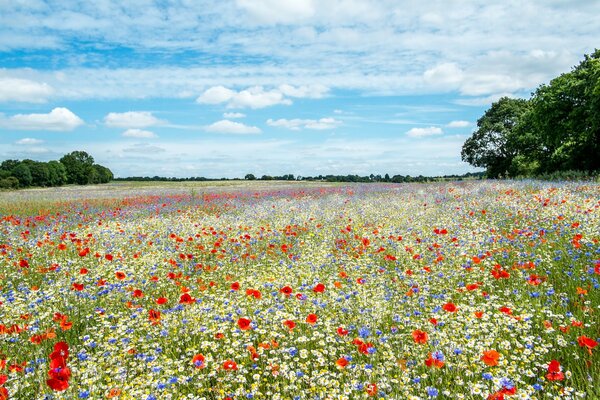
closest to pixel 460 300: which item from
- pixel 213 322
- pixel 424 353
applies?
pixel 424 353

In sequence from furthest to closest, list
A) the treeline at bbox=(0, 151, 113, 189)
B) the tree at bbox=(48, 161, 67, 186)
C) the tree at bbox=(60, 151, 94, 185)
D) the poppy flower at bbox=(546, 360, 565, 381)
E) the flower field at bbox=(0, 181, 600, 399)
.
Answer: the tree at bbox=(60, 151, 94, 185)
the tree at bbox=(48, 161, 67, 186)
the treeline at bbox=(0, 151, 113, 189)
the flower field at bbox=(0, 181, 600, 399)
the poppy flower at bbox=(546, 360, 565, 381)

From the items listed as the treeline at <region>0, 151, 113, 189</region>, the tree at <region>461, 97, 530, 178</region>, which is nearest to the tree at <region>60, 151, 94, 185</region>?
the treeline at <region>0, 151, 113, 189</region>

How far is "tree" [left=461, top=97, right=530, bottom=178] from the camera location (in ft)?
144

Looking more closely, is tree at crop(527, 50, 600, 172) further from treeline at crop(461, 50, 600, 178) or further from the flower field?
the flower field

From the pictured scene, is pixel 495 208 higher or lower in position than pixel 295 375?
higher

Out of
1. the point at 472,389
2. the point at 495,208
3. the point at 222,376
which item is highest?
the point at 495,208

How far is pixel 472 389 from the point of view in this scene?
2861 mm

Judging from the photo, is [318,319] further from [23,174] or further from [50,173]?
[50,173]

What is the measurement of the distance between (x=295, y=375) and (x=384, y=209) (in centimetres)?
1074

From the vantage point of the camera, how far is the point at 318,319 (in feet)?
14.2

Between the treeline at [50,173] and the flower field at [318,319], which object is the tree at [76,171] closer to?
the treeline at [50,173]

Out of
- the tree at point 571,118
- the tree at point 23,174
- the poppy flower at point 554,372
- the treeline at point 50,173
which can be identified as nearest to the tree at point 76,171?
the treeline at point 50,173

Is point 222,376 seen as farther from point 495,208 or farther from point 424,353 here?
point 495,208

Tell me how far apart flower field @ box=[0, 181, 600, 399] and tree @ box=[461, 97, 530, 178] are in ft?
128
